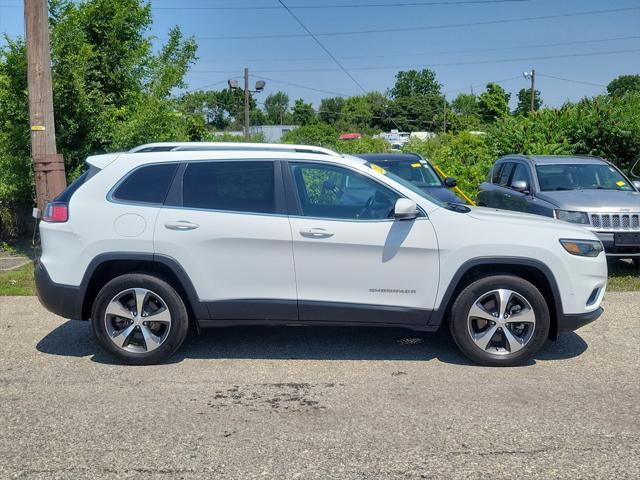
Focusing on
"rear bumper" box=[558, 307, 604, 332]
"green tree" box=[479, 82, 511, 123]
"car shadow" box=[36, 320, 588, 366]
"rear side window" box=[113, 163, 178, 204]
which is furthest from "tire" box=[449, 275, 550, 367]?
"green tree" box=[479, 82, 511, 123]

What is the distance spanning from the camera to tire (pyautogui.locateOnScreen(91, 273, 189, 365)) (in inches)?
209

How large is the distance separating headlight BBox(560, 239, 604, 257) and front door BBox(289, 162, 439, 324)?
42.8 inches

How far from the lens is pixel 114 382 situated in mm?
5070

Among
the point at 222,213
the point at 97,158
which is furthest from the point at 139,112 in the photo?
the point at 222,213

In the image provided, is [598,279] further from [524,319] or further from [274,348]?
[274,348]

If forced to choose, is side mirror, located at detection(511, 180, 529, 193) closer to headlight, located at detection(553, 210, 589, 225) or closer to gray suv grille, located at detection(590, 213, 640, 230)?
headlight, located at detection(553, 210, 589, 225)

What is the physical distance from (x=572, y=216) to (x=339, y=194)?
14.8 feet

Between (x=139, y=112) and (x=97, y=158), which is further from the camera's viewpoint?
(x=139, y=112)

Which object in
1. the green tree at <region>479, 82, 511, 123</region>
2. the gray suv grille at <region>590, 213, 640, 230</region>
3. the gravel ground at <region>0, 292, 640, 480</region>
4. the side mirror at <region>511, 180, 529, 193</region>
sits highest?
the green tree at <region>479, 82, 511, 123</region>

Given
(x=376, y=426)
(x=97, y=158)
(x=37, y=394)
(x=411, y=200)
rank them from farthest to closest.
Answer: (x=97, y=158) < (x=411, y=200) < (x=37, y=394) < (x=376, y=426)

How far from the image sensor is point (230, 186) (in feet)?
17.8

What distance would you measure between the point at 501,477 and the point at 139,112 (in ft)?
29.6

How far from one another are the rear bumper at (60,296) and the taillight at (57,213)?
0.41 meters

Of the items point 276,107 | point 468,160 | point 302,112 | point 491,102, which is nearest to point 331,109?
point 302,112
